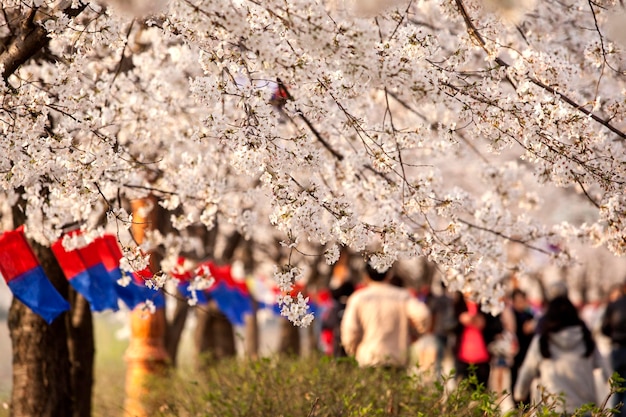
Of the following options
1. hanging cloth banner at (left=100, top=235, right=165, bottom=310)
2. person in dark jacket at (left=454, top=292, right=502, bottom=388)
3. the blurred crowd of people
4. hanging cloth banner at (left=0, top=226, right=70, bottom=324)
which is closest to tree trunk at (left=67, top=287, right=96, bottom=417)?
hanging cloth banner at (left=100, top=235, right=165, bottom=310)

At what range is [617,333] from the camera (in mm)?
9648

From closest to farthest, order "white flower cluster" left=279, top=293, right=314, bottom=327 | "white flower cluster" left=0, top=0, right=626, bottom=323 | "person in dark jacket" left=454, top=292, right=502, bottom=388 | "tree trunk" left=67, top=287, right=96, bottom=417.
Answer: "white flower cluster" left=0, top=0, right=626, bottom=323 → "white flower cluster" left=279, top=293, right=314, bottom=327 → "tree trunk" left=67, top=287, right=96, bottom=417 → "person in dark jacket" left=454, top=292, right=502, bottom=388

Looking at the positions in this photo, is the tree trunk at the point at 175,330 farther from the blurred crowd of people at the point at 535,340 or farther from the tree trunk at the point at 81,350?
the tree trunk at the point at 81,350

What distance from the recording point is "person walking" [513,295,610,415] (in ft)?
25.8

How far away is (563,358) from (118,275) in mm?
3807

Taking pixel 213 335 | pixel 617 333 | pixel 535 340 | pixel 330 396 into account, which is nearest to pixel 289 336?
pixel 213 335

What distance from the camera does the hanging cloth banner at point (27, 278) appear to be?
22.5 ft

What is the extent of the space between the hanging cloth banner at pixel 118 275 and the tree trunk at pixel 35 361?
446mm

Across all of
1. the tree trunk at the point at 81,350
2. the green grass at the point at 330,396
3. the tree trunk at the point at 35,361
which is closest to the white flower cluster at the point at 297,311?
the green grass at the point at 330,396

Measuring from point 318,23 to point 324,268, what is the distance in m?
20.6

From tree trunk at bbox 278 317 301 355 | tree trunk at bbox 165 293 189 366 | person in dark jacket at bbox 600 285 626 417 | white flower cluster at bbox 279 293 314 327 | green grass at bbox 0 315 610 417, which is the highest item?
tree trunk at bbox 278 317 301 355

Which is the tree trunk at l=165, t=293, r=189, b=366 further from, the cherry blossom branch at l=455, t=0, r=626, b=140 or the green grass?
the cherry blossom branch at l=455, t=0, r=626, b=140

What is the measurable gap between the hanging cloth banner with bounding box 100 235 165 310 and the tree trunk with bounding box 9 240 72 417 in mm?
446

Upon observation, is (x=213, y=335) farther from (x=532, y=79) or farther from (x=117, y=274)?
(x=532, y=79)
